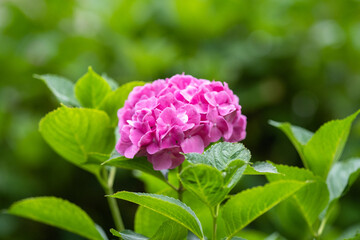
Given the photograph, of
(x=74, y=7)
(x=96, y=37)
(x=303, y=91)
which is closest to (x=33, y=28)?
(x=74, y=7)

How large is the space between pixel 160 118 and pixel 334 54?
1754mm

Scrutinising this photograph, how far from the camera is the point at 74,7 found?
2518 mm

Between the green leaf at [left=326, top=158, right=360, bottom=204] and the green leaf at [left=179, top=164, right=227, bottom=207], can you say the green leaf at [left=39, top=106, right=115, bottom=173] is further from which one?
the green leaf at [left=326, top=158, right=360, bottom=204]

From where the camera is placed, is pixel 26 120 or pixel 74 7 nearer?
pixel 26 120

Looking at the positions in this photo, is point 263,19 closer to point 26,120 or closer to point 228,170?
point 26,120

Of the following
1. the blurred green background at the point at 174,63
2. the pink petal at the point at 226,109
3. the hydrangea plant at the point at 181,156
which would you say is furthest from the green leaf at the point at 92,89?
the blurred green background at the point at 174,63

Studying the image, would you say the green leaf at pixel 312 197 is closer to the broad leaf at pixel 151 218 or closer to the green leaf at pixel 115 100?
the broad leaf at pixel 151 218

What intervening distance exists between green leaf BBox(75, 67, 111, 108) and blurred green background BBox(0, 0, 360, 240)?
0.95 metres

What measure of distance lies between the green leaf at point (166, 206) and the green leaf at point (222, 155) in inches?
2.6

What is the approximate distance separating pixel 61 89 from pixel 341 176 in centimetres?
59

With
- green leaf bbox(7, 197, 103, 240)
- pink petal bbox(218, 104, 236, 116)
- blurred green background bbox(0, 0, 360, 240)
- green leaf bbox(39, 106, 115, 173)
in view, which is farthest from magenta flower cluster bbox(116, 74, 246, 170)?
blurred green background bbox(0, 0, 360, 240)

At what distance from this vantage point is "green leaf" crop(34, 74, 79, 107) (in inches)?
37.8

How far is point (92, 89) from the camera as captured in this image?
987 millimetres

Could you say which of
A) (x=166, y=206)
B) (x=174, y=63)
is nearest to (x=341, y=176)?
(x=166, y=206)
